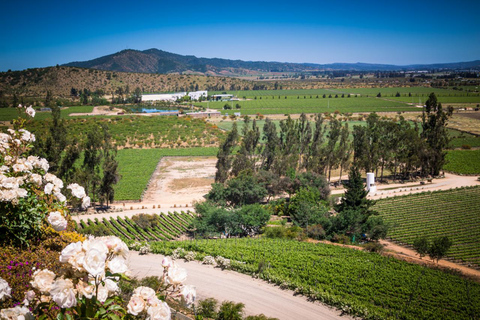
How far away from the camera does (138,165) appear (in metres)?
57.2

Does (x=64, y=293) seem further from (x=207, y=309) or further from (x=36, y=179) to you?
(x=207, y=309)

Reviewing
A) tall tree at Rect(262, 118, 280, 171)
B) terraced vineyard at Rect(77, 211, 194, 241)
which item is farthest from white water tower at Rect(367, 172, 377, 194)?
terraced vineyard at Rect(77, 211, 194, 241)

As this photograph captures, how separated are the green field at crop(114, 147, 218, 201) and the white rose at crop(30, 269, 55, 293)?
3910 centimetres

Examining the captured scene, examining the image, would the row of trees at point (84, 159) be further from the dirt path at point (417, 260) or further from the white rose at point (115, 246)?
the white rose at point (115, 246)

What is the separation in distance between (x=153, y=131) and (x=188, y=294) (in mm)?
82005

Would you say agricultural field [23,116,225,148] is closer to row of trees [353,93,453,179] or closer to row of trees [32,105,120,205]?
row of trees [353,93,453,179]

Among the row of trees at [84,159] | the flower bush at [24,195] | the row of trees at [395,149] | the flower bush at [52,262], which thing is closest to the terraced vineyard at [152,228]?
the row of trees at [84,159]

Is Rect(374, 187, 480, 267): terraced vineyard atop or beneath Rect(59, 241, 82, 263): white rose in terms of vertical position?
beneath

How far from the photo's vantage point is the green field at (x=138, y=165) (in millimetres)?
44562

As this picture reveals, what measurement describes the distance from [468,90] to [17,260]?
196666 mm

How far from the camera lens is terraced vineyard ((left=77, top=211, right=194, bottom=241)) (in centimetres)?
2991

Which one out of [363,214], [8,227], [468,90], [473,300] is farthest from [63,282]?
[468,90]

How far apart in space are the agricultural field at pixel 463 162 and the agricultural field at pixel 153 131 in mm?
47004

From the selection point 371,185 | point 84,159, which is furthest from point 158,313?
point 371,185
